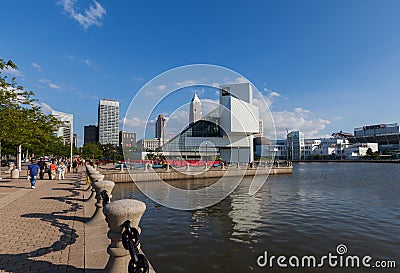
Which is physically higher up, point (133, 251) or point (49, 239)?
point (133, 251)

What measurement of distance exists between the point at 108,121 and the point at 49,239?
394 feet

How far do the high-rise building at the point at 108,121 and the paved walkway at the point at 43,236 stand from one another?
3813 inches

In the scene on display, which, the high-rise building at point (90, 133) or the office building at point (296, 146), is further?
the office building at point (296, 146)

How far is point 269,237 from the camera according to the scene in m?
9.14

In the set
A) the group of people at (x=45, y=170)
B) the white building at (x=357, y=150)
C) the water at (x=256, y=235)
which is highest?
the white building at (x=357, y=150)

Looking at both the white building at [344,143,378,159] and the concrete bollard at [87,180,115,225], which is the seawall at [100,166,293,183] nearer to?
the concrete bollard at [87,180,115,225]

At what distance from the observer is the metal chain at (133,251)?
2953mm

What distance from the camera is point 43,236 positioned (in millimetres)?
6504

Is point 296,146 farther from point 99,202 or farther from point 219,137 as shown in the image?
→ point 99,202

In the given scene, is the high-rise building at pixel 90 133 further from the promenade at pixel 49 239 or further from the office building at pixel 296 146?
the promenade at pixel 49 239

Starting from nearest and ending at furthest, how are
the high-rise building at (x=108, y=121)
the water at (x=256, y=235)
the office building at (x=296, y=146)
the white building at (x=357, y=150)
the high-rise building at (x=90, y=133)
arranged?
1. the water at (x=256, y=235)
2. the high-rise building at (x=108, y=121)
3. the white building at (x=357, y=150)
4. the high-rise building at (x=90, y=133)
5. the office building at (x=296, y=146)

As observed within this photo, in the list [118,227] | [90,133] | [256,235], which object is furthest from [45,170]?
[90,133]

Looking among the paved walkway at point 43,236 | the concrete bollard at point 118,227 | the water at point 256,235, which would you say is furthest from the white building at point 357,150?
the concrete bollard at point 118,227

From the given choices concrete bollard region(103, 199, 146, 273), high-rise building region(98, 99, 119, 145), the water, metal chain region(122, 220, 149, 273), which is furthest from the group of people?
high-rise building region(98, 99, 119, 145)
